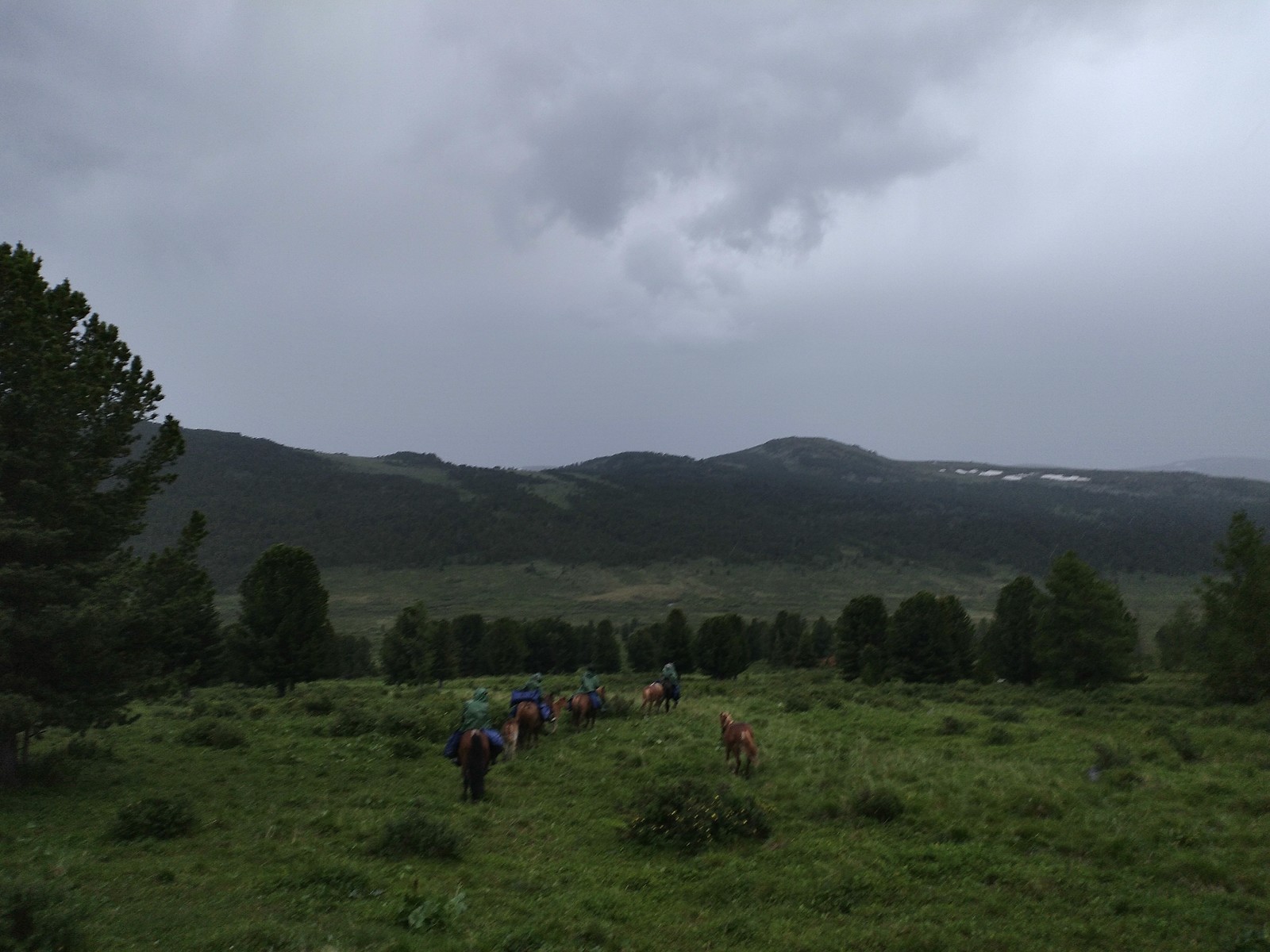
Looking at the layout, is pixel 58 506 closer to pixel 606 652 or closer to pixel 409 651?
pixel 409 651

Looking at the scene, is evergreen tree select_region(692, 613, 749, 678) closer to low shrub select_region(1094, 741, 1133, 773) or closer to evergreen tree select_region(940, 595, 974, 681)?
evergreen tree select_region(940, 595, 974, 681)

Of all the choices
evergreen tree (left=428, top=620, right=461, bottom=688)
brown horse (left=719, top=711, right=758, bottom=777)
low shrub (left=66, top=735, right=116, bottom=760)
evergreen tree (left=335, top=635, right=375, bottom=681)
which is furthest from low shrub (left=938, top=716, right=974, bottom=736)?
evergreen tree (left=335, top=635, right=375, bottom=681)

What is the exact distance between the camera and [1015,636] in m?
52.9

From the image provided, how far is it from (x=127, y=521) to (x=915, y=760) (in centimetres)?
1746

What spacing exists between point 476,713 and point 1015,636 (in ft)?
164

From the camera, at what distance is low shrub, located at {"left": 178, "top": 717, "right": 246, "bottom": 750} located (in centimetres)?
1864

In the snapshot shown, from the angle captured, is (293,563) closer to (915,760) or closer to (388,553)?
(915,760)

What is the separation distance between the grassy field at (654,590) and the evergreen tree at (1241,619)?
9719cm

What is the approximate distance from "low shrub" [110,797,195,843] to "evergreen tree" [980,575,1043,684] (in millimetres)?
51696

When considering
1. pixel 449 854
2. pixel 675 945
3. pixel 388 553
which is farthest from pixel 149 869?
pixel 388 553

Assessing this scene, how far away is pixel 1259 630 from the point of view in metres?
31.6

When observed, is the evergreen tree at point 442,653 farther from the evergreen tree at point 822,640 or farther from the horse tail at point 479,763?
the horse tail at point 479,763

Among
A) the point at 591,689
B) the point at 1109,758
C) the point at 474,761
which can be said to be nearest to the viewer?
the point at 474,761

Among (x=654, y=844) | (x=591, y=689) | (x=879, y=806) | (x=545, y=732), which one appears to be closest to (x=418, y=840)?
(x=654, y=844)
